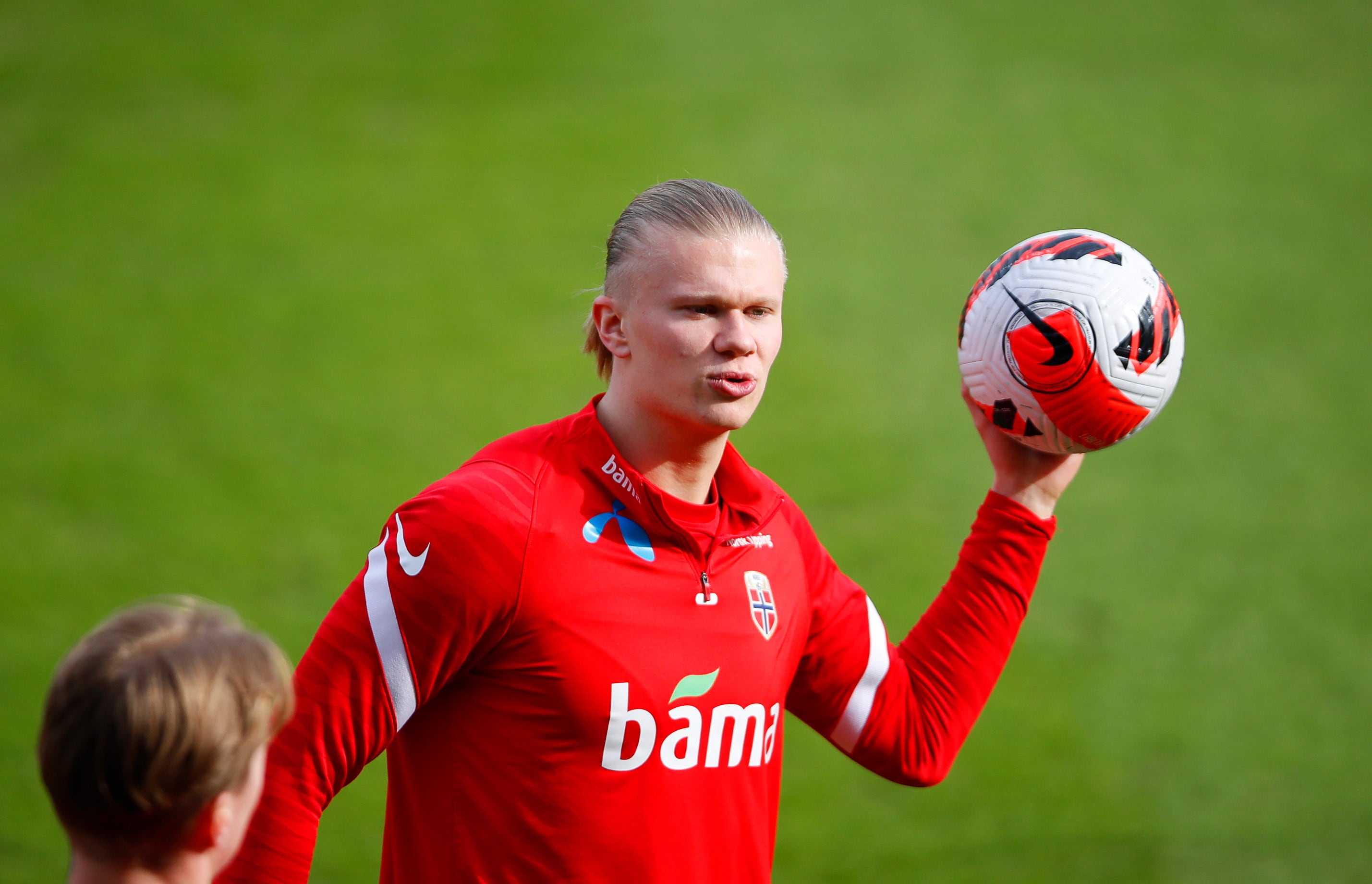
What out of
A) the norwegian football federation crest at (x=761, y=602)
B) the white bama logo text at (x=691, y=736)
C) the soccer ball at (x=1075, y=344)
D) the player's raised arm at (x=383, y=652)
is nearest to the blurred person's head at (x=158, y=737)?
the player's raised arm at (x=383, y=652)

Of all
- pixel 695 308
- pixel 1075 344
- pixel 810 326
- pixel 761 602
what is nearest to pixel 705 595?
pixel 761 602

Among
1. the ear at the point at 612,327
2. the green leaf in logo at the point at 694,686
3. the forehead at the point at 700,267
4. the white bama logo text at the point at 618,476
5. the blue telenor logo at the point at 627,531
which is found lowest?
the green leaf in logo at the point at 694,686

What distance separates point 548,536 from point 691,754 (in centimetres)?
44

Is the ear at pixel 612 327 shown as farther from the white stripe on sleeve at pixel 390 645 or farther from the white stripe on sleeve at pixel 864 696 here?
the white stripe on sleeve at pixel 864 696

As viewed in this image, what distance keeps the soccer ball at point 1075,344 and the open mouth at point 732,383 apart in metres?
0.58

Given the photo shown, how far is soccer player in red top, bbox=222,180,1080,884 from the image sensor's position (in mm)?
1717

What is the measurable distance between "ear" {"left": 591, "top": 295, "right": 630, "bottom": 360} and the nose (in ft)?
0.57

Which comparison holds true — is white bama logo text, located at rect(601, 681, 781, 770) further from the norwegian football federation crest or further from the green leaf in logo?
the norwegian football federation crest

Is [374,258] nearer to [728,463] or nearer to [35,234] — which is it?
[35,234]

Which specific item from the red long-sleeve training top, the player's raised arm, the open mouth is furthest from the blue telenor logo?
the open mouth

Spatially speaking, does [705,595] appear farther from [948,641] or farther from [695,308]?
[948,641]

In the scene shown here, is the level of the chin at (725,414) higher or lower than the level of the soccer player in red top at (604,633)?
higher

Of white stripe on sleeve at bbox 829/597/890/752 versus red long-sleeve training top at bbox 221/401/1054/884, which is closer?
red long-sleeve training top at bbox 221/401/1054/884

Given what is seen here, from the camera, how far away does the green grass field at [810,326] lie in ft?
17.0
